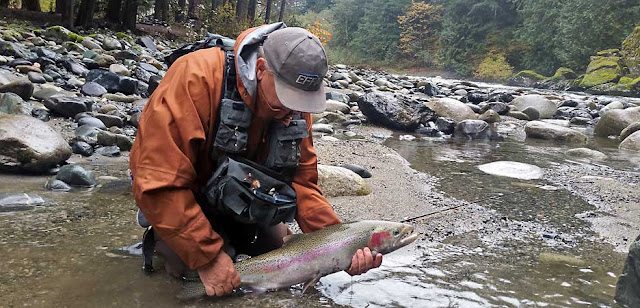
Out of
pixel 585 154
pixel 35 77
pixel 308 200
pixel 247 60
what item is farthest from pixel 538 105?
pixel 247 60

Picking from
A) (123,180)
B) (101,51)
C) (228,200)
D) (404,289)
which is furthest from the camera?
(101,51)

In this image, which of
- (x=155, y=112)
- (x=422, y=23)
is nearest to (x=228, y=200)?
(x=155, y=112)

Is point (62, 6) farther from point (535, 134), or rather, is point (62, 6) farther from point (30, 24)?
point (535, 134)

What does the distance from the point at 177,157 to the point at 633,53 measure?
3357 centimetres

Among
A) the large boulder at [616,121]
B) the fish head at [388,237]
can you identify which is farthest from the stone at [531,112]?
the fish head at [388,237]

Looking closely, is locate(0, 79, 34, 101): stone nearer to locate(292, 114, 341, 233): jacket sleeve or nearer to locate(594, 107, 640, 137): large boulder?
locate(292, 114, 341, 233): jacket sleeve

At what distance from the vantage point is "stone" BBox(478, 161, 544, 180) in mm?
6957

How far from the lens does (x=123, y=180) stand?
5363 millimetres

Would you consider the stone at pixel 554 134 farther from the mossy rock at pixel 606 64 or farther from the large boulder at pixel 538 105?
the mossy rock at pixel 606 64

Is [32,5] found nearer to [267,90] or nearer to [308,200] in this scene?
[308,200]

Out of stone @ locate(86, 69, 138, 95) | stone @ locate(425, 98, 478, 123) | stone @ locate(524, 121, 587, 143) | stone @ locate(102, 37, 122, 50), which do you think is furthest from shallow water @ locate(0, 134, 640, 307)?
stone @ locate(102, 37, 122, 50)

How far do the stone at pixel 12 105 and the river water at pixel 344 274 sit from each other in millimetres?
2288

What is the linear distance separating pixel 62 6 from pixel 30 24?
1.33 metres

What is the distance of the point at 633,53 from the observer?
99.3ft
